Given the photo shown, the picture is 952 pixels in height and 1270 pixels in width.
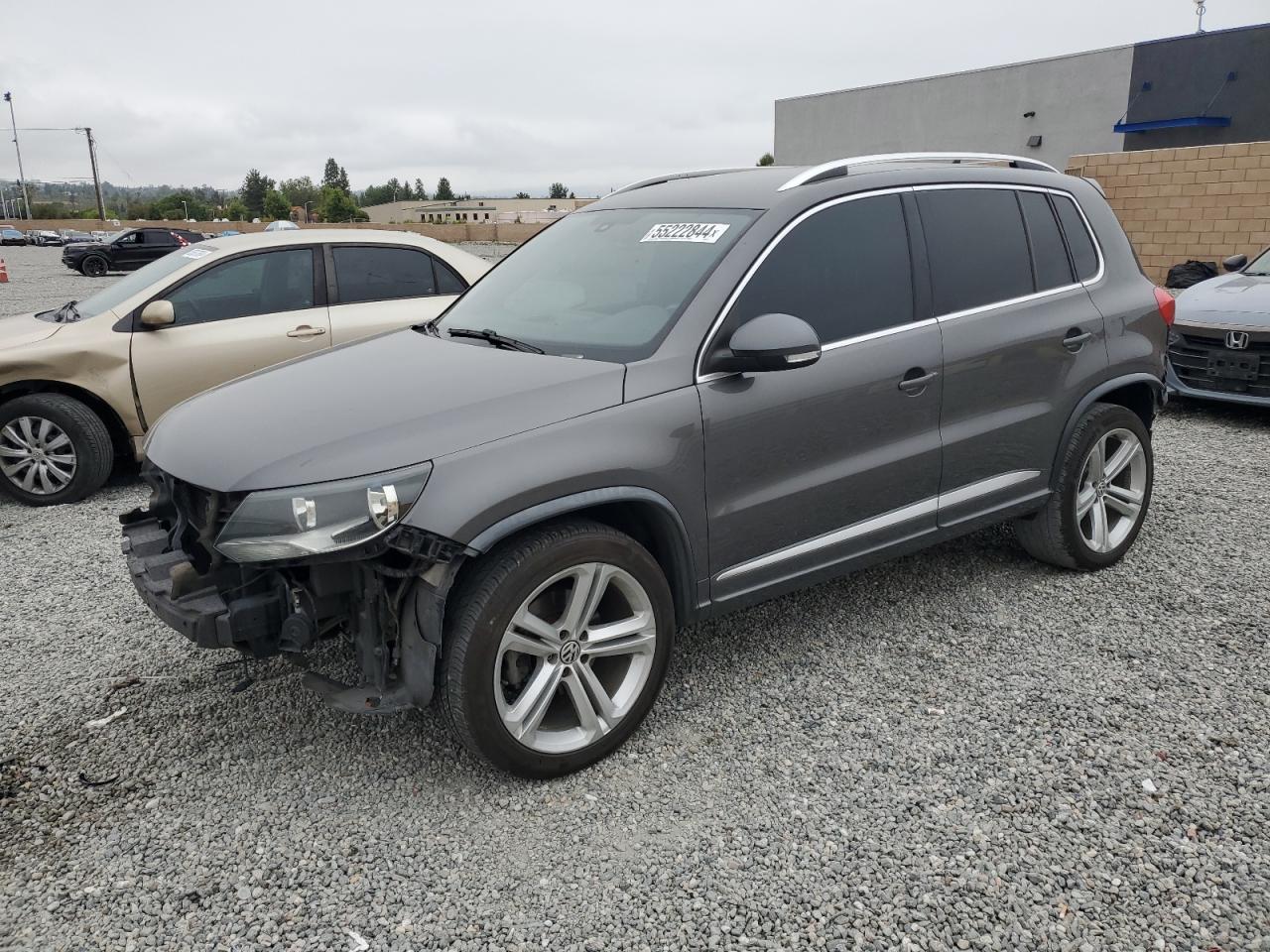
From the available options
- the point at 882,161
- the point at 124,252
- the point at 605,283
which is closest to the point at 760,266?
the point at 605,283

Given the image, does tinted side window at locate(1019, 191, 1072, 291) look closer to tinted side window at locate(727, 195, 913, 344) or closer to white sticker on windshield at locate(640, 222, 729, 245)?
tinted side window at locate(727, 195, 913, 344)

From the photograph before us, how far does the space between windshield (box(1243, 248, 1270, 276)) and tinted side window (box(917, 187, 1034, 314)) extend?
217 inches

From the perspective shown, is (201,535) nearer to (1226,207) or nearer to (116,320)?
(116,320)

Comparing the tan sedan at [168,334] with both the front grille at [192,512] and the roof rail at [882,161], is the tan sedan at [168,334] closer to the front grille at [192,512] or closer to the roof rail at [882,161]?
the front grille at [192,512]

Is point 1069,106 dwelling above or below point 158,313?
above

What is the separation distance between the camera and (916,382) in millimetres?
3697

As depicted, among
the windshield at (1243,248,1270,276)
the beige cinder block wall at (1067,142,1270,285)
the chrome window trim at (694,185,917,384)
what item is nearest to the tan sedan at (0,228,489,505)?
the chrome window trim at (694,185,917,384)

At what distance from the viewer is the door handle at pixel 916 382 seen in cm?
367

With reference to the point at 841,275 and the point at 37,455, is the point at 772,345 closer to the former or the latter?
the point at 841,275

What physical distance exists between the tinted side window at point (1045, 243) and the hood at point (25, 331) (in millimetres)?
5693

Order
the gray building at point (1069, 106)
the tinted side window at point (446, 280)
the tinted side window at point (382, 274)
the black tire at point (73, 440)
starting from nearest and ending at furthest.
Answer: the black tire at point (73, 440), the tinted side window at point (382, 274), the tinted side window at point (446, 280), the gray building at point (1069, 106)

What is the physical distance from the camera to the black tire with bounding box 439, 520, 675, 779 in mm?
2773

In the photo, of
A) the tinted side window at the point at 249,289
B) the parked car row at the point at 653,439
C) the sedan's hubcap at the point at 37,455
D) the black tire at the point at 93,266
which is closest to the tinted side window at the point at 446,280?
the tinted side window at the point at 249,289

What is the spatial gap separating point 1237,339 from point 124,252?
104 ft
